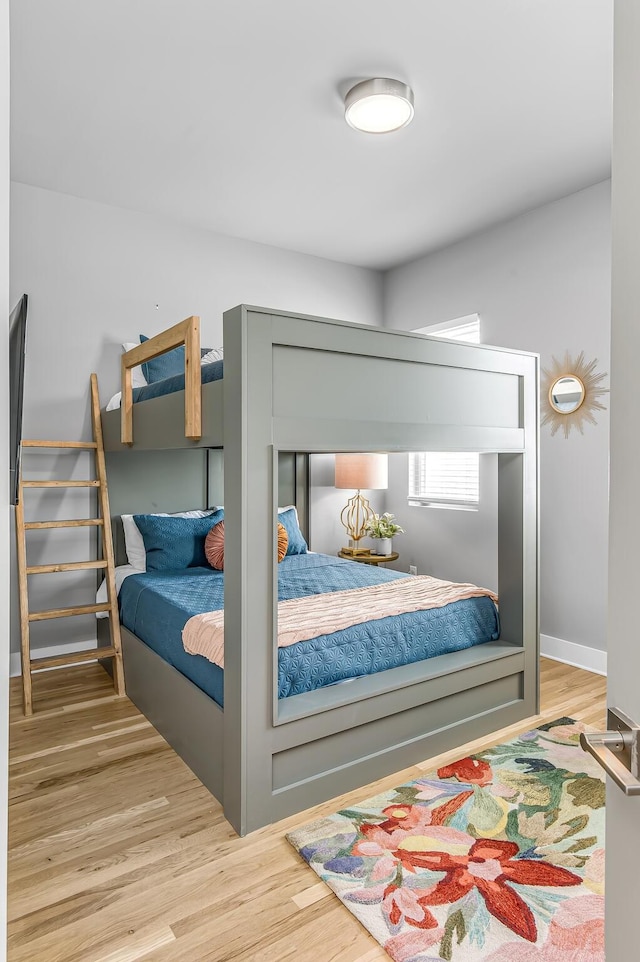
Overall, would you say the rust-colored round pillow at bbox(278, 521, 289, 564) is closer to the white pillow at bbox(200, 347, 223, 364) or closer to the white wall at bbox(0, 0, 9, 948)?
the white pillow at bbox(200, 347, 223, 364)

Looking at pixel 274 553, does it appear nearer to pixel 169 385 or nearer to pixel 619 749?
pixel 169 385

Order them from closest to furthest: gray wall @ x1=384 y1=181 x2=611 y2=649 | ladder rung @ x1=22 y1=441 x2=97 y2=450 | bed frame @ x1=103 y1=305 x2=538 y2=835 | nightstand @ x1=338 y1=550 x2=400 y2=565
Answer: bed frame @ x1=103 y1=305 x2=538 y2=835 < ladder rung @ x1=22 y1=441 x2=97 y2=450 < gray wall @ x1=384 y1=181 x2=611 y2=649 < nightstand @ x1=338 y1=550 x2=400 y2=565

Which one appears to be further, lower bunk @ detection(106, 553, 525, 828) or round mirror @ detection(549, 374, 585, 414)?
round mirror @ detection(549, 374, 585, 414)

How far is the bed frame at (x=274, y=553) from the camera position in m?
1.87

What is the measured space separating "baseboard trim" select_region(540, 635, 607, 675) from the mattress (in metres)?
0.94

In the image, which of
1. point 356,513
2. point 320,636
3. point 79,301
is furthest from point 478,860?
point 79,301

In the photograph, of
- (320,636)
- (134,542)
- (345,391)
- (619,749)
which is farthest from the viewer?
(134,542)

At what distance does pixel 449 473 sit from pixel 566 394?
45.2 inches

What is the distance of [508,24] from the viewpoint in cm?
212

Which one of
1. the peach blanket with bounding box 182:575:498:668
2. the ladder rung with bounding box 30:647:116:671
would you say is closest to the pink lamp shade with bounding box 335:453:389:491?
the peach blanket with bounding box 182:575:498:668

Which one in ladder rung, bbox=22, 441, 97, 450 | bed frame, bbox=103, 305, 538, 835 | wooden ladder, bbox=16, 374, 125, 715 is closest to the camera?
bed frame, bbox=103, 305, 538, 835

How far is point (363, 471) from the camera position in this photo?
13.9 ft

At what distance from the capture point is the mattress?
6.95 ft

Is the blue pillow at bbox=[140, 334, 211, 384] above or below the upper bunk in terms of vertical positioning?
above
